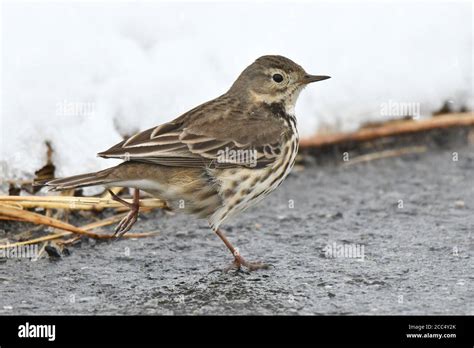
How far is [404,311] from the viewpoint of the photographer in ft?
16.7

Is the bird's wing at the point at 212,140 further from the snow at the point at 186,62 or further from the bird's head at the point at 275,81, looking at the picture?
the snow at the point at 186,62

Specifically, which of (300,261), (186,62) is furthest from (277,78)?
(186,62)

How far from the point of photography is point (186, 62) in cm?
864

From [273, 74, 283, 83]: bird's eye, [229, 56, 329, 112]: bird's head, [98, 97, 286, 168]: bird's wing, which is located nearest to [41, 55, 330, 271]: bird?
[98, 97, 286, 168]: bird's wing

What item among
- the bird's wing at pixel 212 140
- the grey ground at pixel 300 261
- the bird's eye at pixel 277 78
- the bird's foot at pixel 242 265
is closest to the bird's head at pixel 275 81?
the bird's eye at pixel 277 78

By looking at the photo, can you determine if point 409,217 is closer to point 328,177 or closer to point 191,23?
point 328,177

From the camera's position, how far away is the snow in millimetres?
7398

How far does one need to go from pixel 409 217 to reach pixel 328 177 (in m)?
1.12

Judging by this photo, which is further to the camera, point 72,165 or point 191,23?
point 191,23

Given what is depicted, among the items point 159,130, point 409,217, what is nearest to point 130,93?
point 159,130

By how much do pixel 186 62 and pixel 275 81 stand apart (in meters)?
2.05

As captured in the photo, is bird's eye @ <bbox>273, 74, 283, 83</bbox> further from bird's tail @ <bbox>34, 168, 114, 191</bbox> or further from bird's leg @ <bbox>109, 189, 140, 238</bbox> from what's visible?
bird's tail @ <bbox>34, 168, 114, 191</bbox>

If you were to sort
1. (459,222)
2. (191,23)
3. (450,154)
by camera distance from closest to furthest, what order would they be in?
(459,222) → (450,154) → (191,23)

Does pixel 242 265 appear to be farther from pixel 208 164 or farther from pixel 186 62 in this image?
pixel 186 62
